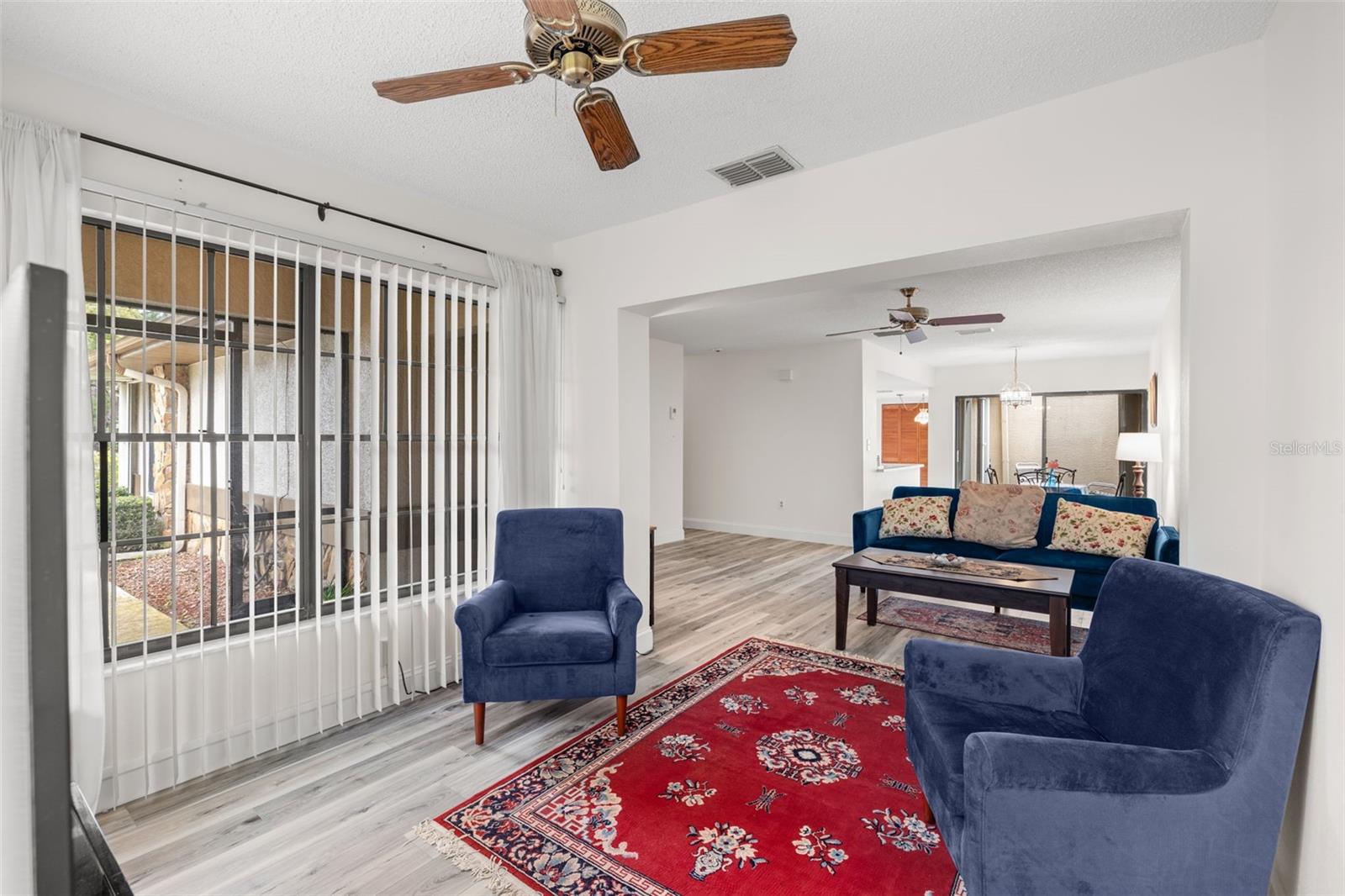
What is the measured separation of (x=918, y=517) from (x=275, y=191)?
4.96m

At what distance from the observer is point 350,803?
2.35 meters

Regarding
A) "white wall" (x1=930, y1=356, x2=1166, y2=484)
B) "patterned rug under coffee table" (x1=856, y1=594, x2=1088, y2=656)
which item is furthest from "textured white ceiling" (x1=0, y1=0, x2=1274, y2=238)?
"white wall" (x1=930, y1=356, x2=1166, y2=484)

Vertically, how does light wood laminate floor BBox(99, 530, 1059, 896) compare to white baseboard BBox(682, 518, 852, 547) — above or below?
below

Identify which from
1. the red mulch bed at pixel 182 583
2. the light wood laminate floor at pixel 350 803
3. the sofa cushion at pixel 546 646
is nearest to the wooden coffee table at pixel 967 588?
the light wood laminate floor at pixel 350 803

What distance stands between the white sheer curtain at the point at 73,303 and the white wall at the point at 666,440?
229 inches

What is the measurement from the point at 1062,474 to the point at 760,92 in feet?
30.5

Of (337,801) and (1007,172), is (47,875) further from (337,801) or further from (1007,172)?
(1007,172)

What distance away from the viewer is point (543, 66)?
1.72 m

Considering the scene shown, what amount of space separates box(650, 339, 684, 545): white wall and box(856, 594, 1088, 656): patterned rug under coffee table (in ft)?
11.2

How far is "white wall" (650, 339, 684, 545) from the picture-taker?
7844mm

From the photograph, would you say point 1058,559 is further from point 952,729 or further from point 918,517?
point 952,729

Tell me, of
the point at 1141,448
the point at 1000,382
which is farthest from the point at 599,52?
the point at 1000,382

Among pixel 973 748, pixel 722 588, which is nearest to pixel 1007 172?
pixel 973 748

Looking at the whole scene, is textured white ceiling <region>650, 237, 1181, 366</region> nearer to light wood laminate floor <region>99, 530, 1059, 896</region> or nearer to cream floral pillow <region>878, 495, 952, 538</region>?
cream floral pillow <region>878, 495, 952, 538</region>
